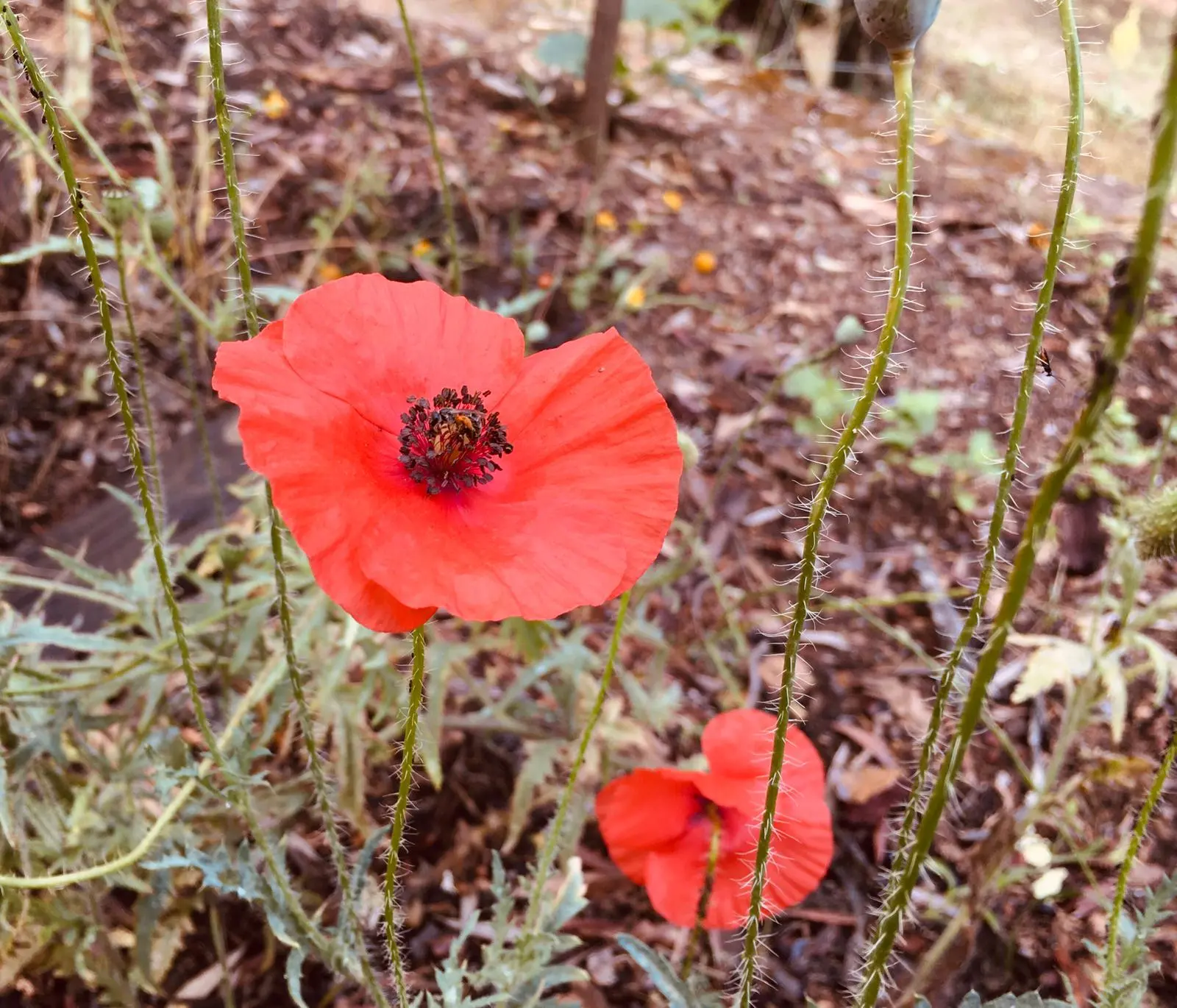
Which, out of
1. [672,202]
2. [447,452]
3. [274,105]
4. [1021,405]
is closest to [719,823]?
[447,452]

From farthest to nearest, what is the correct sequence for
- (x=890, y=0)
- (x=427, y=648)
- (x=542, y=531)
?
(x=427, y=648) → (x=542, y=531) → (x=890, y=0)

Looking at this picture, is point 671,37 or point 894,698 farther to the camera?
point 671,37

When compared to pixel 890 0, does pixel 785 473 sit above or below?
below

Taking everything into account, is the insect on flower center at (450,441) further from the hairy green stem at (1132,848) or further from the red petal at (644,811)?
the hairy green stem at (1132,848)

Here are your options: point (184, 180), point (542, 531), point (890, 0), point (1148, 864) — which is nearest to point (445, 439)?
point (542, 531)

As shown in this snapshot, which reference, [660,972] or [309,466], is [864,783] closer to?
[660,972]

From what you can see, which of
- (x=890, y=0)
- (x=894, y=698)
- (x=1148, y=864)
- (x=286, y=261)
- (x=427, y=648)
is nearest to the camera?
(x=890, y=0)

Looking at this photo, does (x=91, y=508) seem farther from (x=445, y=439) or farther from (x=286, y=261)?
(x=445, y=439)
